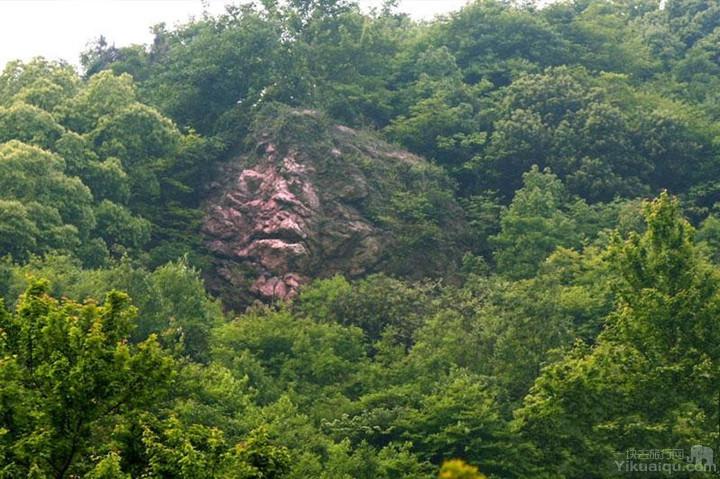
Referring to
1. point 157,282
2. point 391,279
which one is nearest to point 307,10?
point 391,279

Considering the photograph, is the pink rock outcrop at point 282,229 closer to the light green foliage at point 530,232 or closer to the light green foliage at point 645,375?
the light green foliage at point 530,232

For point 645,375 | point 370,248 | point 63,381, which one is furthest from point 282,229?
point 63,381

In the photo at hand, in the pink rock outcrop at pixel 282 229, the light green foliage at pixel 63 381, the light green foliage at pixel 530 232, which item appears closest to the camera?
the light green foliage at pixel 63 381

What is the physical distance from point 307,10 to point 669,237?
28318mm

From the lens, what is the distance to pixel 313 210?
38.7 m

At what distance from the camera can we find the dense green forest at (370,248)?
16.1 m

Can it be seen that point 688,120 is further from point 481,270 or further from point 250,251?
point 250,251

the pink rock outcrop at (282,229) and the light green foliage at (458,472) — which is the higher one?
the pink rock outcrop at (282,229)

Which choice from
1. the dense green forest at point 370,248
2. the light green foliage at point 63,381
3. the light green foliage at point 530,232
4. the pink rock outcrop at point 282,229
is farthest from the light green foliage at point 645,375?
the pink rock outcrop at point 282,229

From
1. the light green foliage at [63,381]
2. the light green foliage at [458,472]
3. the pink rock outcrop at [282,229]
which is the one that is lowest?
the light green foliage at [458,472]

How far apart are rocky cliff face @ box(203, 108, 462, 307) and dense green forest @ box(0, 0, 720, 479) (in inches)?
4.7

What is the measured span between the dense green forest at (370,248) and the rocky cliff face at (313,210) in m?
0.12

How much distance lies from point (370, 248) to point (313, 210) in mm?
2643

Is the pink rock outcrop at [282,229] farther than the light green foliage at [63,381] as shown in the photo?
Yes
